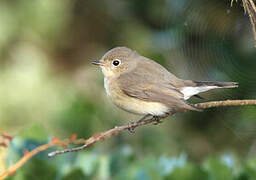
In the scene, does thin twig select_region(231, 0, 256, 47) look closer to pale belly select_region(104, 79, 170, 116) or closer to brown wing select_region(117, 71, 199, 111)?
brown wing select_region(117, 71, 199, 111)

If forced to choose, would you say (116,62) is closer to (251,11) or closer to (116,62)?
(116,62)

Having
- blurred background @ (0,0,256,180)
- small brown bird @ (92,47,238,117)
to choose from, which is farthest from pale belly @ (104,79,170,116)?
Result: blurred background @ (0,0,256,180)

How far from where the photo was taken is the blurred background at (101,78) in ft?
9.45

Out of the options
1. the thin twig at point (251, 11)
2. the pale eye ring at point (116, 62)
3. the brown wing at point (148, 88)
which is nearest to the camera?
the thin twig at point (251, 11)

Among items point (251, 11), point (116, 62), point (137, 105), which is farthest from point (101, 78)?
point (251, 11)

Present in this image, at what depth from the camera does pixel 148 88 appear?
3.35 meters

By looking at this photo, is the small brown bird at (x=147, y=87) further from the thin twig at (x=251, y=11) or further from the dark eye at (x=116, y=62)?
the thin twig at (x=251, y=11)

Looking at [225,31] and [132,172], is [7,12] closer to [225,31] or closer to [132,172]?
[225,31]

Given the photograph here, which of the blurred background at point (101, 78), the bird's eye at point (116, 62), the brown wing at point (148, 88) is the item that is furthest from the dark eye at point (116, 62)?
the blurred background at point (101, 78)

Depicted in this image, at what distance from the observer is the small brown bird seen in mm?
3166

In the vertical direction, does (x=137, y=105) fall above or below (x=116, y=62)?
below

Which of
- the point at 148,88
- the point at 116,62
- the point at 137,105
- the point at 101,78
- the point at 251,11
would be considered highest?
the point at 101,78

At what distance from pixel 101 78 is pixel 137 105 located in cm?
259

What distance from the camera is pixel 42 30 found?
6082 mm
